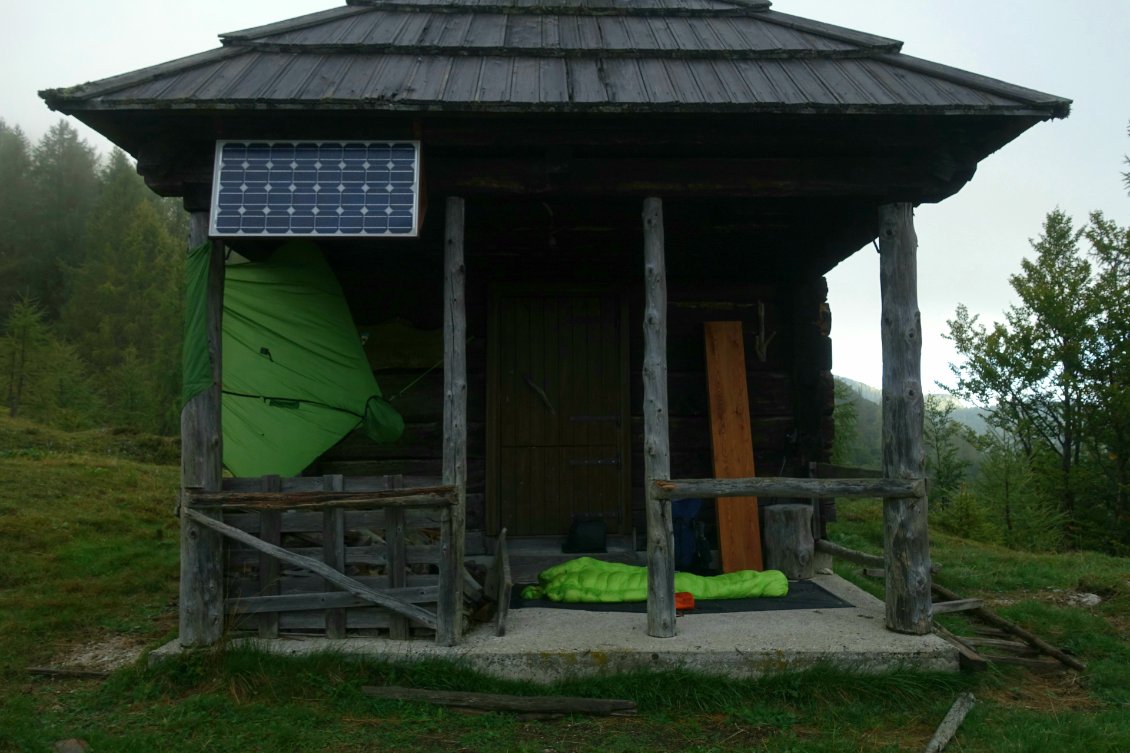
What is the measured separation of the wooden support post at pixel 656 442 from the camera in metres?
4.77

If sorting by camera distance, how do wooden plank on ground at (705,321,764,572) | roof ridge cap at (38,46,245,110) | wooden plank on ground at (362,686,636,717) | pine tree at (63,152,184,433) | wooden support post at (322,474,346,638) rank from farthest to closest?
1. pine tree at (63,152,184,433)
2. wooden plank on ground at (705,321,764,572)
3. wooden support post at (322,474,346,638)
4. roof ridge cap at (38,46,245,110)
5. wooden plank on ground at (362,686,636,717)

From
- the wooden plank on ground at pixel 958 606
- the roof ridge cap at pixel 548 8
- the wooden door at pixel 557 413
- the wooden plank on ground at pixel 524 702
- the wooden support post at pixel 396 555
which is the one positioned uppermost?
the roof ridge cap at pixel 548 8

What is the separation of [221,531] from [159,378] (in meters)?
24.4

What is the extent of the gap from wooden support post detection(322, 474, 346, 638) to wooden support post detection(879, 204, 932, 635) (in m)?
3.45

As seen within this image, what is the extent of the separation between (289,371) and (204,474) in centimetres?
119

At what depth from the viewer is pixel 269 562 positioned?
4.88 meters

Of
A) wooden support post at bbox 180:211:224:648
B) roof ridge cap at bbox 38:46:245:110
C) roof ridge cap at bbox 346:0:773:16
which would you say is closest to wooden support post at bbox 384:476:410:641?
wooden support post at bbox 180:211:224:648

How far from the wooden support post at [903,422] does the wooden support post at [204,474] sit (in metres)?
4.24

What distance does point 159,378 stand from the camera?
26141 mm

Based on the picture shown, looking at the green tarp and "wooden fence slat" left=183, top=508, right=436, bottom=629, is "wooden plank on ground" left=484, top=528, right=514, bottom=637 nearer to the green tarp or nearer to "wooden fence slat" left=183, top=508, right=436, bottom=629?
"wooden fence slat" left=183, top=508, right=436, bottom=629

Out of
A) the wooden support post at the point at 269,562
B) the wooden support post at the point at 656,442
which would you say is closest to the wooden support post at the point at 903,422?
the wooden support post at the point at 656,442

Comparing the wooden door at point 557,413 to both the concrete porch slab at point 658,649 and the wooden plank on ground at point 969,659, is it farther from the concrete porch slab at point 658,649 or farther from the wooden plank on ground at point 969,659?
the wooden plank on ground at point 969,659

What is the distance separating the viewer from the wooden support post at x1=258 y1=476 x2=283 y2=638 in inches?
190

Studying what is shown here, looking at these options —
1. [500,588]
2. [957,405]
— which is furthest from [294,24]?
[957,405]
